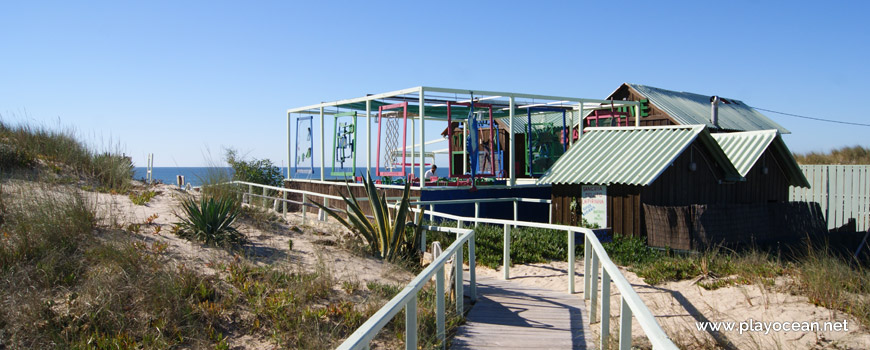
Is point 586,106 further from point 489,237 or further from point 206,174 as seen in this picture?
point 206,174

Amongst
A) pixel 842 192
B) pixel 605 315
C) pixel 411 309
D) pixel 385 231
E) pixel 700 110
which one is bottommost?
pixel 605 315

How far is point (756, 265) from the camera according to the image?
8.63 metres

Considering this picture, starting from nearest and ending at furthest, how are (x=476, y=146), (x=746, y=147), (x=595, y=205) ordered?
1. (x=595, y=205)
2. (x=746, y=147)
3. (x=476, y=146)

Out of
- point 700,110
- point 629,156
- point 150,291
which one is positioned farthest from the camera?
point 700,110

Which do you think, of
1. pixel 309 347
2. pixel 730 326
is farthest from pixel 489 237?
pixel 309 347

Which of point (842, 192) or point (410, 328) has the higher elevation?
point (842, 192)

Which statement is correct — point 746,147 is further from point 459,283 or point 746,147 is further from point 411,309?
point 411,309

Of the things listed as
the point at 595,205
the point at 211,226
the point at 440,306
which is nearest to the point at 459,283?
the point at 440,306

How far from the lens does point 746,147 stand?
15.0 meters

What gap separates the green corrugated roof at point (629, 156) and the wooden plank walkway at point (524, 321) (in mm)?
4653

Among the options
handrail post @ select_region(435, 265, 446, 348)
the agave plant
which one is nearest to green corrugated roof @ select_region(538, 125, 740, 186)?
the agave plant

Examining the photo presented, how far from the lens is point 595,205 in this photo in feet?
42.1

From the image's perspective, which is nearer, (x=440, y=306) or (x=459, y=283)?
(x=440, y=306)

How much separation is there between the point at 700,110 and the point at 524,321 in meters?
27.0
